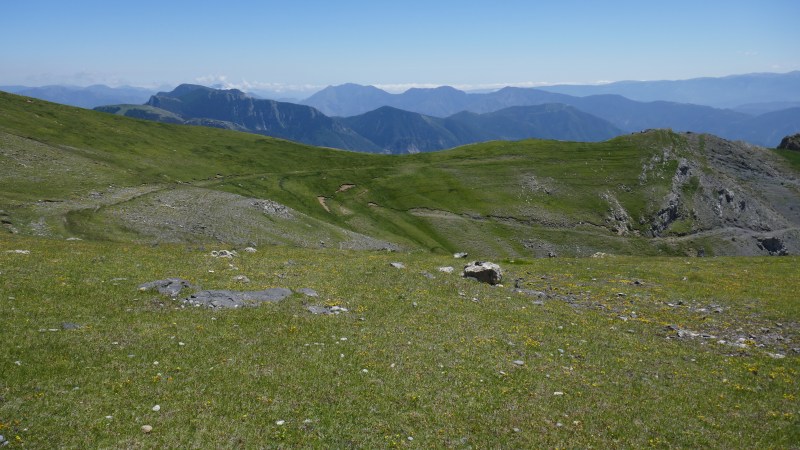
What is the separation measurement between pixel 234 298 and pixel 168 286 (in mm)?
4221

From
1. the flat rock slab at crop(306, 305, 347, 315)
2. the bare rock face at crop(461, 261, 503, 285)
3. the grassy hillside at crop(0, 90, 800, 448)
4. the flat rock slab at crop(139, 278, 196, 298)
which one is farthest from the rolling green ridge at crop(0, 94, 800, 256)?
the bare rock face at crop(461, 261, 503, 285)

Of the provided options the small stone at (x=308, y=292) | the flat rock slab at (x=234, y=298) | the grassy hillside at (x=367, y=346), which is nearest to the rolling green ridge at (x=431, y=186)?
the grassy hillside at (x=367, y=346)

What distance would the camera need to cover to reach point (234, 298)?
1041 inches

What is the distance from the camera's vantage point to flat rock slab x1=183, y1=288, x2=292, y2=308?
2539 cm

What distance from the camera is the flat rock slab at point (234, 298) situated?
25.4 meters

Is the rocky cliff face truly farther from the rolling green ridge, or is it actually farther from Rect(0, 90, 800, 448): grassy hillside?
→ Rect(0, 90, 800, 448): grassy hillside

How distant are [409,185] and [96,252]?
106 meters

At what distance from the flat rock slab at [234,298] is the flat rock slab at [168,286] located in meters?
1.29

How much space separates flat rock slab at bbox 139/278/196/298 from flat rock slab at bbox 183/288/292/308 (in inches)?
50.7

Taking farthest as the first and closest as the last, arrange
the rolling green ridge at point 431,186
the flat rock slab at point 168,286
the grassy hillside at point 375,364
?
the rolling green ridge at point 431,186 → the flat rock slab at point 168,286 → the grassy hillside at point 375,364

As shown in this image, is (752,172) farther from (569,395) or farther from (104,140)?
(104,140)

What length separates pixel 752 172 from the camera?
157 metres

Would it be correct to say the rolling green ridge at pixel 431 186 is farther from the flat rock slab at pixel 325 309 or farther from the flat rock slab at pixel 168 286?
the flat rock slab at pixel 325 309

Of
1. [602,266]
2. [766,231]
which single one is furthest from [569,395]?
[766,231]
